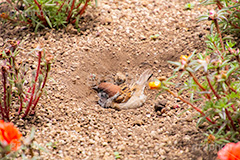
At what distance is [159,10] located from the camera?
15.1ft

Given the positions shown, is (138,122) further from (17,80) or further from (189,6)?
(189,6)

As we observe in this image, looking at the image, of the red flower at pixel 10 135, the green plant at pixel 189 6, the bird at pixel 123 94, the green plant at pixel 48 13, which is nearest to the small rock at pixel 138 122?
the bird at pixel 123 94

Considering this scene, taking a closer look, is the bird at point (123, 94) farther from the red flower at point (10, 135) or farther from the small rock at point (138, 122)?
the red flower at point (10, 135)

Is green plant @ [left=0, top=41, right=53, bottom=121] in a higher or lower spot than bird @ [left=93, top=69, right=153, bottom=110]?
higher

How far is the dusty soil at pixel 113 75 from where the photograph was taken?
9.27ft

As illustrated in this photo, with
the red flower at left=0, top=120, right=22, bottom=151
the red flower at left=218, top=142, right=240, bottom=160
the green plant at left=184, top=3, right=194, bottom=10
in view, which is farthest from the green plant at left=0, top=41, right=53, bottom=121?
the green plant at left=184, top=3, right=194, bottom=10

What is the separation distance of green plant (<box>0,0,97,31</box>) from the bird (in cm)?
120

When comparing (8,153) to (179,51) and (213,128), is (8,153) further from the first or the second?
(179,51)

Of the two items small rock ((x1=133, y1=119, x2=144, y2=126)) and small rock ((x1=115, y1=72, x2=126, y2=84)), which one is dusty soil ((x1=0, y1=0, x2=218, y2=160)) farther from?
small rock ((x1=115, y1=72, x2=126, y2=84))

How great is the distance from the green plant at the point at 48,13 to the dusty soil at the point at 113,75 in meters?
0.15

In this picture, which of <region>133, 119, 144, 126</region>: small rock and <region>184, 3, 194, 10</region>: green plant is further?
<region>184, 3, 194, 10</region>: green plant

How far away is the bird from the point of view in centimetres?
360

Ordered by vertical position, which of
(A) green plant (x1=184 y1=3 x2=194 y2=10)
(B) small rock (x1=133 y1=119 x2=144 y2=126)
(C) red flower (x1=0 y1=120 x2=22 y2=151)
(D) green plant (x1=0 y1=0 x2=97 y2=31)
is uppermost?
(A) green plant (x1=184 y1=3 x2=194 y2=10)

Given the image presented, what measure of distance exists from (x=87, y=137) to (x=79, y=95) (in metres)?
0.74
